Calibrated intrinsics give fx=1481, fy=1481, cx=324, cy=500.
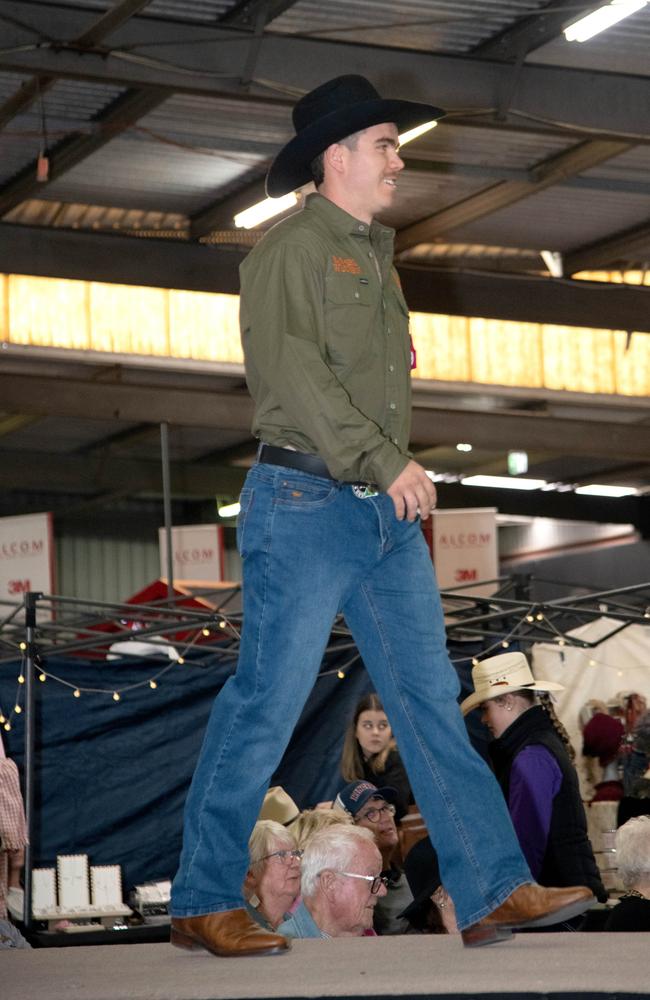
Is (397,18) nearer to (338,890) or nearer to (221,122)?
(221,122)

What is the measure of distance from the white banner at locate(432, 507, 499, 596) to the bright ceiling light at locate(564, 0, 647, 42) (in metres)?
5.46

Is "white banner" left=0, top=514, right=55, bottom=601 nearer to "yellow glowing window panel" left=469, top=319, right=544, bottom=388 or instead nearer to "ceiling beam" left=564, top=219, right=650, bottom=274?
"yellow glowing window panel" left=469, top=319, right=544, bottom=388

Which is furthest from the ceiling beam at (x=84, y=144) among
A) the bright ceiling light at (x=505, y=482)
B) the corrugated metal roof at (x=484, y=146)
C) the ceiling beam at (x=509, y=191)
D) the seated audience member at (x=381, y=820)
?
the bright ceiling light at (x=505, y=482)

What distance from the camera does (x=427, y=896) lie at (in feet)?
13.8

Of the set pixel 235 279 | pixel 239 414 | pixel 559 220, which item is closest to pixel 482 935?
pixel 235 279

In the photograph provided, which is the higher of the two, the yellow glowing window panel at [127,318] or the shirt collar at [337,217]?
the yellow glowing window panel at [127,318]

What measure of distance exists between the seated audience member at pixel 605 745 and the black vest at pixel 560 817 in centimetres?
298

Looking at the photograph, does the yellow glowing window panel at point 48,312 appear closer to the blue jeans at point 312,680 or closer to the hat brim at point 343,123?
the hat brim at point 343,123

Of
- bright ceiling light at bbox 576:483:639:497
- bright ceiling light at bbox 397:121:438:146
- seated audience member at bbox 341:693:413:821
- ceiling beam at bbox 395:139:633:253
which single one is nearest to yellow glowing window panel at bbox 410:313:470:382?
ceiling beam at bbox 395:139:633:253

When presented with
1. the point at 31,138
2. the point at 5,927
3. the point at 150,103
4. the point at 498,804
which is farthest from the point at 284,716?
the point at 31,138

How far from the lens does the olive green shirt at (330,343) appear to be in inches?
96.8

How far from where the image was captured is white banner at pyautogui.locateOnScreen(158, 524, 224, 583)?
11.5 meters

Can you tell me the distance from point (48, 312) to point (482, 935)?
282 inches

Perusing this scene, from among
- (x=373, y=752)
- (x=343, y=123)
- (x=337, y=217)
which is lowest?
(x=373, y=752)
